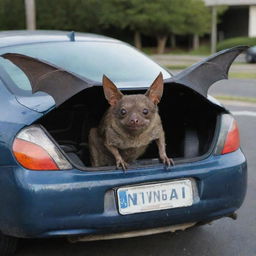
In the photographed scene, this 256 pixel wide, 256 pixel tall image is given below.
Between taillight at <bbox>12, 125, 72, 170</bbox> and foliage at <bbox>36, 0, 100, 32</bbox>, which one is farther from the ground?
taillight at <bbox>12, 125, 72, 170</bbox>

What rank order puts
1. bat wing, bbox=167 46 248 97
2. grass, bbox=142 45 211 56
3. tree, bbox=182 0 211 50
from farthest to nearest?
grass, bbox=142 45 211 56 → tree, bbox=182 0 211 50 → bat wing, bbox=167 46 248 97

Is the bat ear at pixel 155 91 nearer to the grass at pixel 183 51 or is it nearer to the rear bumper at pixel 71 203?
the rear bumper at pixel 71 203

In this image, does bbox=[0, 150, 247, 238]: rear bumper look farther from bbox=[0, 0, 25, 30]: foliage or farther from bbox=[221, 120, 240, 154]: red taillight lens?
bbox=[0, 0, 25, 30]: foliage

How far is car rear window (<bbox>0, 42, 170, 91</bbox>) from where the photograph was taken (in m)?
4.08

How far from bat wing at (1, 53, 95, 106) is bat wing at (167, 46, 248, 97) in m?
0.68

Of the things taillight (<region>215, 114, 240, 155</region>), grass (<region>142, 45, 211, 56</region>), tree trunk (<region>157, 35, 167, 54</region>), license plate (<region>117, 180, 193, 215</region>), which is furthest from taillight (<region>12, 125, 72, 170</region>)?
tree trunk (<region>157, 35, 167, 54</region>)

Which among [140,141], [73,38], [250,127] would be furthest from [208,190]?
[250,127]

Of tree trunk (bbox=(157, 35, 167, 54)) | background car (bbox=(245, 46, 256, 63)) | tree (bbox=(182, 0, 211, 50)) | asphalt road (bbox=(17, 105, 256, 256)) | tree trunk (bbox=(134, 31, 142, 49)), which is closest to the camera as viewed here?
asphalt road (bbox=(17, 105, 256, 256))

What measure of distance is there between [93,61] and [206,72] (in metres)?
1.19

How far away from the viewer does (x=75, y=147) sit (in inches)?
159

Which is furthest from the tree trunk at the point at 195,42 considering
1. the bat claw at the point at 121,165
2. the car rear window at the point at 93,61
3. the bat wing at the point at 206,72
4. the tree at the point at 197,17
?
the bat claw at the point at 121,165

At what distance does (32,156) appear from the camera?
304 cm

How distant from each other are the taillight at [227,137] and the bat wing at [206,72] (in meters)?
0.29

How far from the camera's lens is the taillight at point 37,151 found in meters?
3.04
